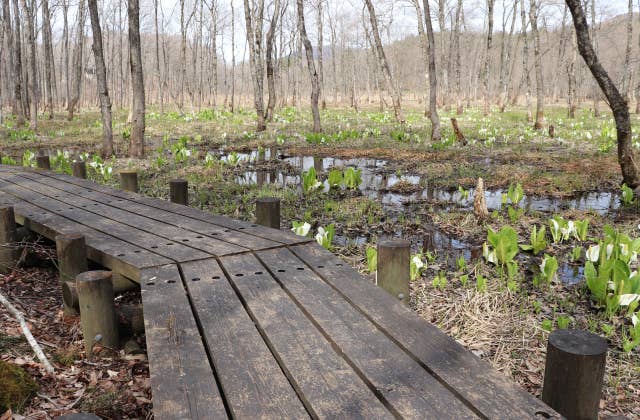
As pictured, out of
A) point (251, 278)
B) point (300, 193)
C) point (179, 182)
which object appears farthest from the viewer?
point (300, 193)

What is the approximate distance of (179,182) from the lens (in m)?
5.47

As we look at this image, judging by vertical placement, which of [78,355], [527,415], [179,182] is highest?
[179,182]

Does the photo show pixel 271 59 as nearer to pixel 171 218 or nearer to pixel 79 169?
pixel 79 169

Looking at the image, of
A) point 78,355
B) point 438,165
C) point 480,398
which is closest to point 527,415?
point 480,398

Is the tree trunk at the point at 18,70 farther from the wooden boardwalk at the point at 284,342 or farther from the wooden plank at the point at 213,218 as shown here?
the wooden boardwalk at the point at 284,342

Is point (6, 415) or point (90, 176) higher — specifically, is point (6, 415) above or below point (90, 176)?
below

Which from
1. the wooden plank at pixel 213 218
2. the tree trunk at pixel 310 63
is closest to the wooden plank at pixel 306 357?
the wooden plank at pixel 213 218

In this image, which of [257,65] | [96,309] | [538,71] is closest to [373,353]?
[96,309]

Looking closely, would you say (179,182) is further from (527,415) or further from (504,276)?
(527,415)

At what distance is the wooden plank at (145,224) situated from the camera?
3.53 meters

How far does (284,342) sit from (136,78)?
9.18m

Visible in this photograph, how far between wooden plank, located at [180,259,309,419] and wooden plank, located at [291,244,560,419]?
586 mm

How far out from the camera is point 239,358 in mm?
2051

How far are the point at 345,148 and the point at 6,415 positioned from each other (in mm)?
10372
